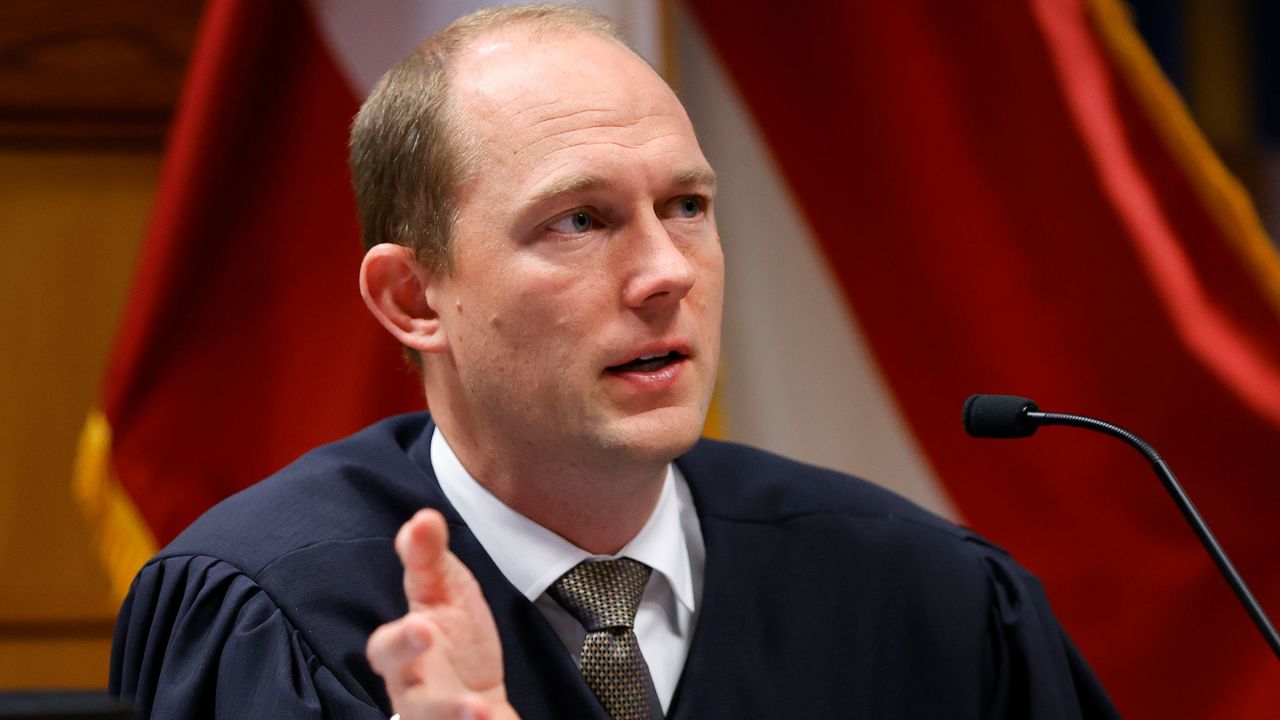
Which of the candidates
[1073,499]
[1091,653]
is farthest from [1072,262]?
[1091,653]

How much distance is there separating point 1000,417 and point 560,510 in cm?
52

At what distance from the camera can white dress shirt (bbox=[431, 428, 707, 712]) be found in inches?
63.9

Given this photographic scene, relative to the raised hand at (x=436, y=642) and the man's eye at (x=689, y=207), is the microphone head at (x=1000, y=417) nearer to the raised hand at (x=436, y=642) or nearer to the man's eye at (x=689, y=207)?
the man's eye at (x=689, y=207)

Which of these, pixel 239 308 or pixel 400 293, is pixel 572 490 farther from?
pixel 239 308

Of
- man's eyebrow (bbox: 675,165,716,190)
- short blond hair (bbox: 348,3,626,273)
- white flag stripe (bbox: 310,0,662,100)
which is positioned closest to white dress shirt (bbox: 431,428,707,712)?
short blond hair (bbox: 348,3,626,273)

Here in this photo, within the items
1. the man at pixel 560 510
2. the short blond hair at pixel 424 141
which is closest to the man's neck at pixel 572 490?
the man at pixel 560 510

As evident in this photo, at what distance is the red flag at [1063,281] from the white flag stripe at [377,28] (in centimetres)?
37

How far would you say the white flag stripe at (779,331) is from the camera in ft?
8.41

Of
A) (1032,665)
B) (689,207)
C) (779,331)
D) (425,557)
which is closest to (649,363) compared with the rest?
(689,207)

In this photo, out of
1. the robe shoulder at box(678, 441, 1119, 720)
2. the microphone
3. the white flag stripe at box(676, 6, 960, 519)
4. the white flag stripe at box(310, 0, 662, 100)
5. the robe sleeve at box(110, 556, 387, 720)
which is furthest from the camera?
the white flag stripe at box(676, 6, 960, 519)

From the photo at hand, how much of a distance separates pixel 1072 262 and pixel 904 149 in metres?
0.34

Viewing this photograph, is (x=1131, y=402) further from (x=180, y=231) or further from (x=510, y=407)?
(x=180, y=231)

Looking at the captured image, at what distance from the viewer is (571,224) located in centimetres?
154

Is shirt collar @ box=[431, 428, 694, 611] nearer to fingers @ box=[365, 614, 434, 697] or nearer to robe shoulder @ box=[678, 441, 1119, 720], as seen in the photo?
robe shoulder @ box=[678, 441, 1119, 720]
